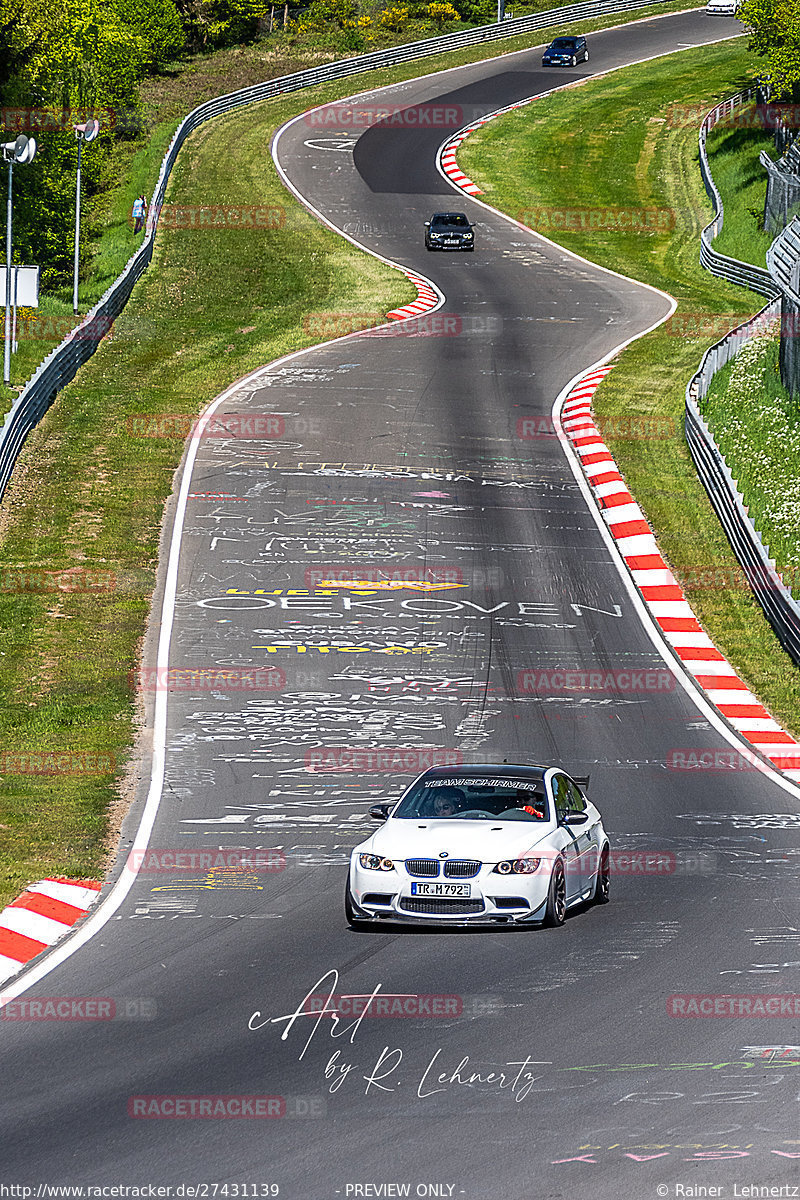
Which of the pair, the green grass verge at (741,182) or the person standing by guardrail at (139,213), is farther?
the green grass verge at (741,182)

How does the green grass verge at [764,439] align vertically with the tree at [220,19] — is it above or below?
below

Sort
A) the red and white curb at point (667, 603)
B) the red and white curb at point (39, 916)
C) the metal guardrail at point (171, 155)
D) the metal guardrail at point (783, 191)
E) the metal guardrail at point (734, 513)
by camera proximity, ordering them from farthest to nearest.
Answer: the metal guardrail at point (783, 191)
the metal guardrail at point (171, 155)
the metal guardrail at point (734, 513)
the red and white curb at point (667, 603)
the red and white curb at point (39, 916)

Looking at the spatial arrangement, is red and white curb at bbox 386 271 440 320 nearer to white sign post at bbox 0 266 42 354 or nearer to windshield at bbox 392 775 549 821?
white sign post at bbox 0 266 42 354

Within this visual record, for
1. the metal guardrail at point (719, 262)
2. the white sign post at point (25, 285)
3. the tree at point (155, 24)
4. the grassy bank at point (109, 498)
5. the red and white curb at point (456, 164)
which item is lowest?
the grassy bank at point (109, 498)

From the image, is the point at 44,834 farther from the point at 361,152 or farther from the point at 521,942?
the point at 361,152

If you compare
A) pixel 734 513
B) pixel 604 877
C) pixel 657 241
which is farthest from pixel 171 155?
pixel 604 877

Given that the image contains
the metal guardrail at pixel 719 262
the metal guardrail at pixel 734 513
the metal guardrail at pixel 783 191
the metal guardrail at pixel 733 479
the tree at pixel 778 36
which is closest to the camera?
the metal guardrail at pixel 734 513

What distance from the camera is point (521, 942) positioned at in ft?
41.8

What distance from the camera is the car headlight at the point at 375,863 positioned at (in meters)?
13.1

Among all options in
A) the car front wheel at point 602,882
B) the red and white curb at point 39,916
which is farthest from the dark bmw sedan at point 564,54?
the red and white curb at point 39,916

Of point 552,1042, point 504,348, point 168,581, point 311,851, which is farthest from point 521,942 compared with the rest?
point 504,348

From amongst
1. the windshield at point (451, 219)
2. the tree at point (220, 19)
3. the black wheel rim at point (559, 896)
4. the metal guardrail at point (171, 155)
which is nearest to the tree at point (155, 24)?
the tree at point (220, 19)

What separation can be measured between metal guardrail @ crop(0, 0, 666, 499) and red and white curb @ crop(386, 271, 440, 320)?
316 inches

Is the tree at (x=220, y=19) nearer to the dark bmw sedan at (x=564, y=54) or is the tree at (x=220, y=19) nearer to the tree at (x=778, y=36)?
the dark bmw sedan at (x=564, y=54)
